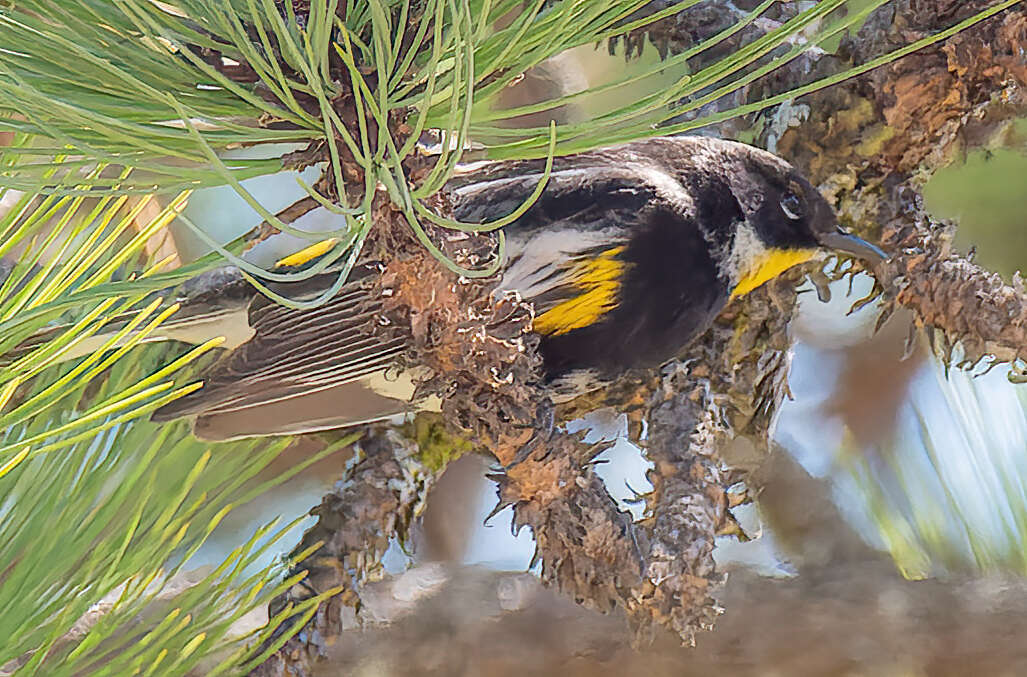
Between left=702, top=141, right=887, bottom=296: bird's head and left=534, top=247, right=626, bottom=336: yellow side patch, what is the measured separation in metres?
0.12

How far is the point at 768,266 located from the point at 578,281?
0.18 metres

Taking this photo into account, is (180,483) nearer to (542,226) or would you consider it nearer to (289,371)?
(289,371)

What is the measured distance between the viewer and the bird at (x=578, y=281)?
68cm

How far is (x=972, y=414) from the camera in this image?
0.89 m

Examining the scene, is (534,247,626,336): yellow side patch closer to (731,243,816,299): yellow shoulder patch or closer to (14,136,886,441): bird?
(14,136,886,441): bird

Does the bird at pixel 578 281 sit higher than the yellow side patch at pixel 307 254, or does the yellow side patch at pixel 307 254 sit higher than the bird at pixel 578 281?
the yellow side patch at pixel 307 254

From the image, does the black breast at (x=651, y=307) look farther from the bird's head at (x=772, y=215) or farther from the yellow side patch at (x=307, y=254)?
the yellow side patch at (x=307, y=254)

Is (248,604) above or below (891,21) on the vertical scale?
below

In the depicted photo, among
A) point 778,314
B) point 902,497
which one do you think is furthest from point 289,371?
point 902,497

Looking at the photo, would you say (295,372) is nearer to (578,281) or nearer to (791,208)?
(578,281)

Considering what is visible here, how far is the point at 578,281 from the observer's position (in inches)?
27.1

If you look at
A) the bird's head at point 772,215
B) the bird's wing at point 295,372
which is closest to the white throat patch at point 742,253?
the bird's head at point 772,215

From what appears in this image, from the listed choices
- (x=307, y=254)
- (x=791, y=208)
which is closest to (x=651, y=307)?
(x=791, y=208)

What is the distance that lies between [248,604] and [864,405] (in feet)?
2.20
